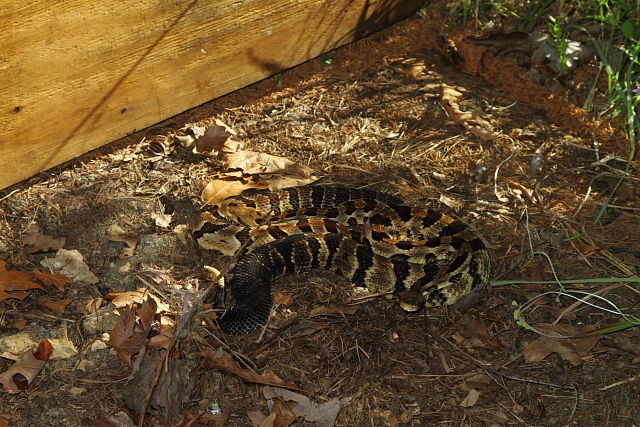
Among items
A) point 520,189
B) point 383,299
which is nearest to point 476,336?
point 383,299

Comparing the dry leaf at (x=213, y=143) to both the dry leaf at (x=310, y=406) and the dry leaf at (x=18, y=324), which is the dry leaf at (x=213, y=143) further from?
the dry leaf at (x=310, y=406)

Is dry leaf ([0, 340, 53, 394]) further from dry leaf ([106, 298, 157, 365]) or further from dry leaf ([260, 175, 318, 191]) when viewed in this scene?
dry leaf ([260, 175, 318, 191])

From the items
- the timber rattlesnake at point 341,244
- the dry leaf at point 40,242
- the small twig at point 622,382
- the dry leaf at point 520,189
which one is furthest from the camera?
the dry leaf at point 520,189

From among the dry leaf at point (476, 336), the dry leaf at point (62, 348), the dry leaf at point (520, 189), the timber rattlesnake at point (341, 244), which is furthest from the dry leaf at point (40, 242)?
the dry leaf at point (520, 189)

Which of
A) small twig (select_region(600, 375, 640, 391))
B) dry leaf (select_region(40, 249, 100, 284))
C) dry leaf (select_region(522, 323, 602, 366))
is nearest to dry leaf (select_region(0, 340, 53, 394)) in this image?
dry leaf (select_region(40, 249, 100, 284))

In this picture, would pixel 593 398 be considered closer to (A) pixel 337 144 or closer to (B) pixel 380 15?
(A) pixel 337 144

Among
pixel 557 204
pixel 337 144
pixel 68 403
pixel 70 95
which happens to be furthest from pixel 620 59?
pixel 68 403

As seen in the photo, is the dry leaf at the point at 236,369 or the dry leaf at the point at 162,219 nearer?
the dry leaf at the point at 236,369
